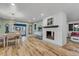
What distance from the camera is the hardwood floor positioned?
7.81ft

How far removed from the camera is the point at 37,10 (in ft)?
7.89

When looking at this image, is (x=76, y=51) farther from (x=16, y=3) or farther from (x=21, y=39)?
(x=16, y=3)

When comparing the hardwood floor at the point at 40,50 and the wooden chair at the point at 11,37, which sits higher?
the wooden chair at the point at 11,37

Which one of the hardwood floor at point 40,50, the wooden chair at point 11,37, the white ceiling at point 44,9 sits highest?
the white ceiling at point 44,9

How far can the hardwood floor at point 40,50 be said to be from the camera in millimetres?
2381

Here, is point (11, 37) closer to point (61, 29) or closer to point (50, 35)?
point (50, 35)

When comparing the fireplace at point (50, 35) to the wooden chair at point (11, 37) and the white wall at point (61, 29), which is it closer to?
the white wall at point (61, 29)

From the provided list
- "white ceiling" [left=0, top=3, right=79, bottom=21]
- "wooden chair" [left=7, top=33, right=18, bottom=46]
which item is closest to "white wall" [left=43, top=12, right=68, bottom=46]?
"white ceiling" [left=0, top=3, right=79, bottom=21]

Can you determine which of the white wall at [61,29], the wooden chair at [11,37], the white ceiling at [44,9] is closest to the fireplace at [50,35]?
the white wall at [61,29]

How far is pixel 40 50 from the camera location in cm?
246

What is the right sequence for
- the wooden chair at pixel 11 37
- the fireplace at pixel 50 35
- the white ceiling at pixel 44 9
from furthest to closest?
1. the fireplace at pixel 50 35
2. the wooden chair at pixel 11 37
3. the white ceiling at pixel 44 9

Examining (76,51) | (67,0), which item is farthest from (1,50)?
(67,0)

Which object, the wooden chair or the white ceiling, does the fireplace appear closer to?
the white ceiling

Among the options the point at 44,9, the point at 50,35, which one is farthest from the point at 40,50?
the point at 44,9
